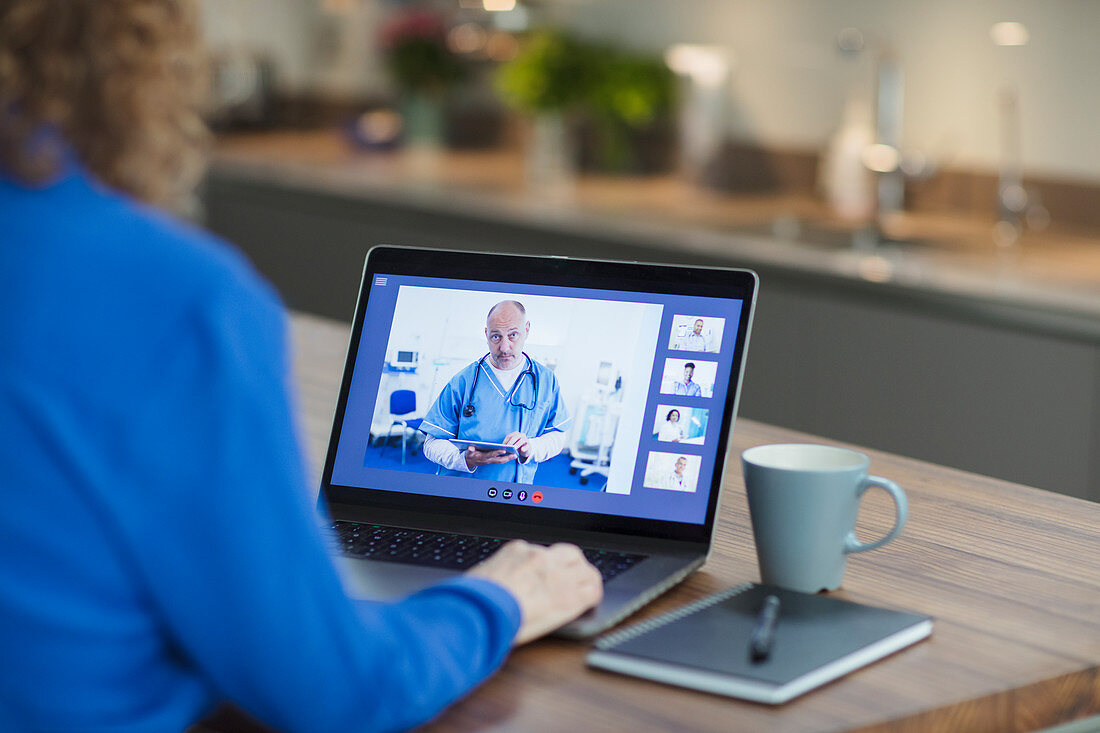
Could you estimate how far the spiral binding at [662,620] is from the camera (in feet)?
2.82

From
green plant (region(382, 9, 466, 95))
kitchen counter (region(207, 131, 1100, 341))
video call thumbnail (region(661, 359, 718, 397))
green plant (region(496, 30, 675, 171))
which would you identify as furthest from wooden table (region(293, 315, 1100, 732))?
green plant (region(382, 9, 466, 95))

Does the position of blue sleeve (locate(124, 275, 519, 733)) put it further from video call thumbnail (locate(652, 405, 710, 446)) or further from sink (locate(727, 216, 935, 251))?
sink (locate(727, 216, 935, 251))

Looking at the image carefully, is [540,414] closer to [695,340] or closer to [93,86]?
[695,340]

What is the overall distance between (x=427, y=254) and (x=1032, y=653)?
59 centimetres

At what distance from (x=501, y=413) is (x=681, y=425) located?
148 millimetres

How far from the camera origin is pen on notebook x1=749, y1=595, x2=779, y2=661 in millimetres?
825

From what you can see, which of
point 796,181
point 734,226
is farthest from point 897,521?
point 796,181

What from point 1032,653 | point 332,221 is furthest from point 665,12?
point 1032,653

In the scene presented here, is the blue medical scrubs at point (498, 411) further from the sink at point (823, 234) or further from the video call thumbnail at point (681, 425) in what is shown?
the sink at point (823, 234)

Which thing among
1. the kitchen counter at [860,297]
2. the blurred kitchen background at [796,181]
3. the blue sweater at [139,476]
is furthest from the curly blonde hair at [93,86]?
the kitchen counter at [860,297]

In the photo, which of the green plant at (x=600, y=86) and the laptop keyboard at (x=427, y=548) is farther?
the green plant at (x=600, y=86)

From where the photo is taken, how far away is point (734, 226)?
115 inches

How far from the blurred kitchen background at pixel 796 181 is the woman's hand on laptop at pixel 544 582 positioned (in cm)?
122

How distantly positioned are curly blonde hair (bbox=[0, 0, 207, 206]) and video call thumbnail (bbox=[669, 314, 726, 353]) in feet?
1.58
